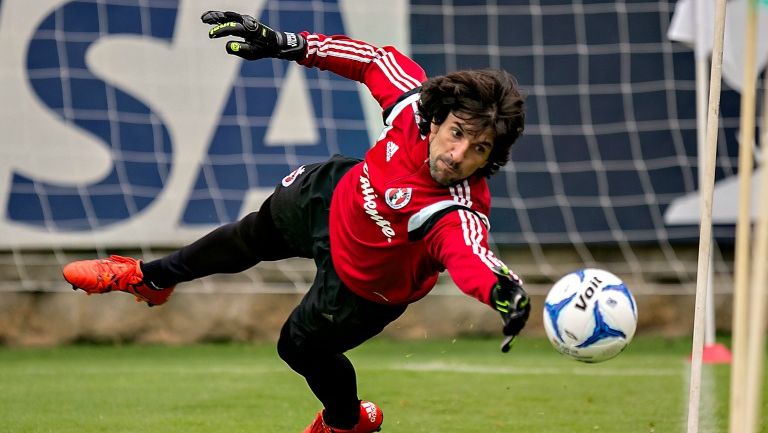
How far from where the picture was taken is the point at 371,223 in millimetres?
4582

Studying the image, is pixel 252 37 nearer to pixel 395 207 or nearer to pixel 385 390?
pixel 395 207

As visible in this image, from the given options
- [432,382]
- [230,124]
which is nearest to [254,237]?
[432,382]

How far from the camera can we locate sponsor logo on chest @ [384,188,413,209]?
436cm

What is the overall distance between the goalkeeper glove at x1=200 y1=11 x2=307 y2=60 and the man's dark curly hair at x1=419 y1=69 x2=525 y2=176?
2.63ft


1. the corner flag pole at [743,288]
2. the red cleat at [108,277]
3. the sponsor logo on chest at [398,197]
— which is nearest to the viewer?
the corner flag pole at [743,288]

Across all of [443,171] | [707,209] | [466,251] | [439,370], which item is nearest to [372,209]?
[443,171]

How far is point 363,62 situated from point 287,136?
4.63 meters

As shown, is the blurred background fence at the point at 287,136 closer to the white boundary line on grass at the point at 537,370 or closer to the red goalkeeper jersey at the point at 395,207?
the white boundary line on grass at the point at 537,370

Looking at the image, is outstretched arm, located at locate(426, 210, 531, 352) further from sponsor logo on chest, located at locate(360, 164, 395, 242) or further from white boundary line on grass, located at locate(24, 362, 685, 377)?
white boundary line on grass, located at locate(24, 362, 685, 377)

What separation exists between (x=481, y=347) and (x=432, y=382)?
6.48 feet

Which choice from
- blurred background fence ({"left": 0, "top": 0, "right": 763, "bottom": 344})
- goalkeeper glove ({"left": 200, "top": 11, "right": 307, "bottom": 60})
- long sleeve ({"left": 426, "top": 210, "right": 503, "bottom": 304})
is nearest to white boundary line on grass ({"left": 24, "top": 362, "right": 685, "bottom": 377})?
blurred background fence ({"left": 0, "top": 0, "right": 763, "bottom": 344})

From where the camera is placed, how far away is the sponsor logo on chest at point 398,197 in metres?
4.36

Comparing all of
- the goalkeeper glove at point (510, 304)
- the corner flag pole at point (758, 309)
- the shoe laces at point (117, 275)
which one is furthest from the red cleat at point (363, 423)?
the corner flag pole at point (758, 309)

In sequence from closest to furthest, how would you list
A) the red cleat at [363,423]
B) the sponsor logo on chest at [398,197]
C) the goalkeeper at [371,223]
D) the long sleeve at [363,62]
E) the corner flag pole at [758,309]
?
the corner flag pole at [758,309] < the goalkeeper at [371,223] < the sponsor logo on chest at [398,197] < the long sleeve at [363,62] < the red cleat at [363,423]
